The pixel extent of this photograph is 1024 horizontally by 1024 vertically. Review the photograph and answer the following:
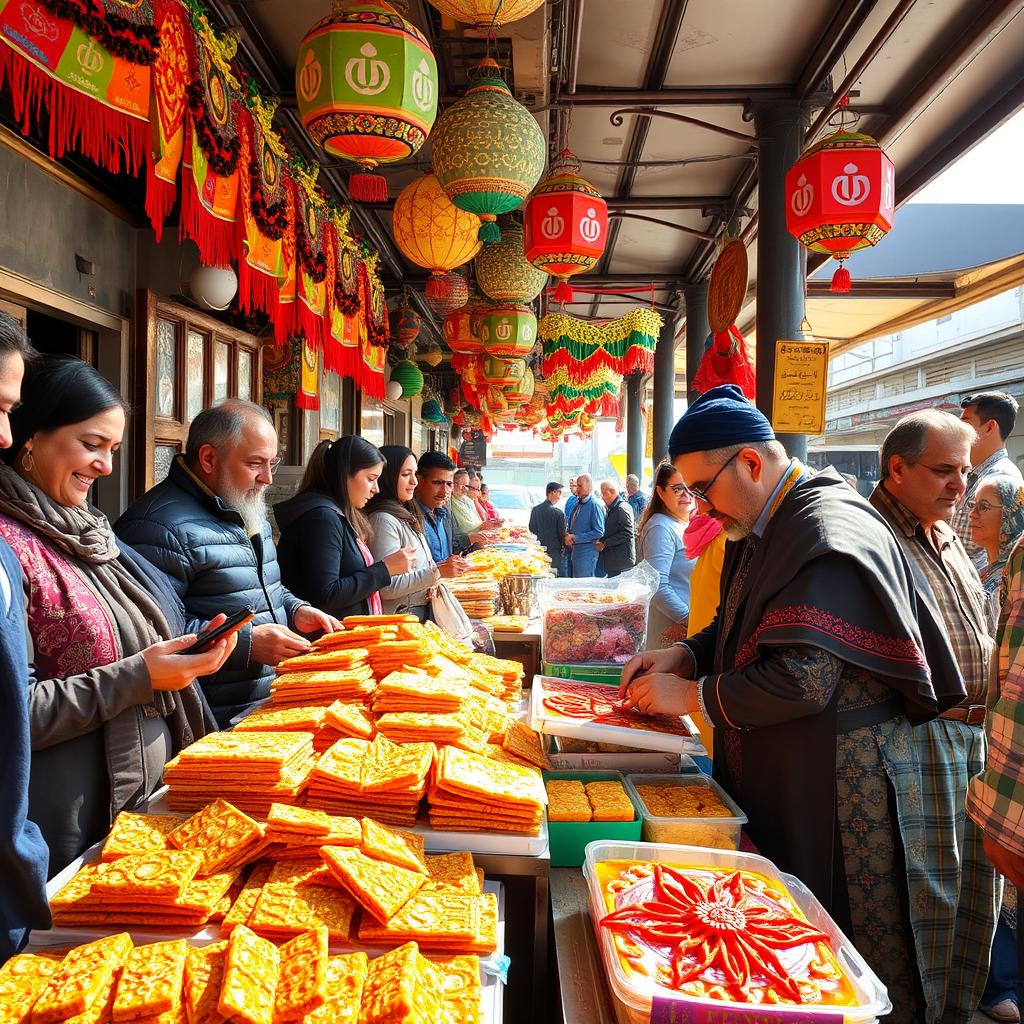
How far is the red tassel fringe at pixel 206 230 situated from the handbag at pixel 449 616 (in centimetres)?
184

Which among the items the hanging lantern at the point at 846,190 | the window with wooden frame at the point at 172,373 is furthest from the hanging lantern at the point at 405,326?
the hanging lantern at the point at 846,190

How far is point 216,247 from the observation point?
3.44 meters

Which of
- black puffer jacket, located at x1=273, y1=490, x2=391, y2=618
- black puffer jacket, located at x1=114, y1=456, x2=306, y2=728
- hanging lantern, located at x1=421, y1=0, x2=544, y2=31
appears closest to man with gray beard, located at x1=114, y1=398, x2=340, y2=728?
black puffer jacket, located at x1=114, y1=456, x2=306, y2=728

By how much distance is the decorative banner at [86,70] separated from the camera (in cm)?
210

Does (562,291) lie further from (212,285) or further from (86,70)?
(86,70)

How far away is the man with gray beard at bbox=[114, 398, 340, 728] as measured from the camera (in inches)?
95.7

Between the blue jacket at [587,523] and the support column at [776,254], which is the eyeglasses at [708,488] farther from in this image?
the blue jacket at [587,523]

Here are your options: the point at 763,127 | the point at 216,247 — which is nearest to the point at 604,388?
the point at 763,127

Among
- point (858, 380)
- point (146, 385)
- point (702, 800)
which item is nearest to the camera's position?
point (702, 800)

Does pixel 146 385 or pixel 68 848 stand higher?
pixel 146 385

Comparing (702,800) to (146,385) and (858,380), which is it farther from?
(858,380)

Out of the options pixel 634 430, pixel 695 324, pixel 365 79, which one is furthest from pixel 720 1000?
pixel 634 430

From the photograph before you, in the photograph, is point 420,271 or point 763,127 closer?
point 763,127

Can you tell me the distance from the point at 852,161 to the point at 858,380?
19653 mm
